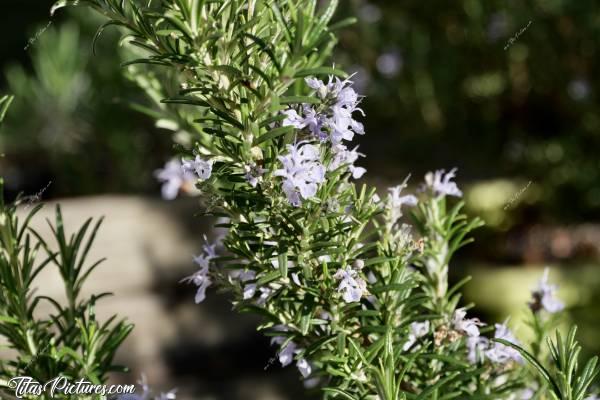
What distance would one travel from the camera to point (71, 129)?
9.23 ft

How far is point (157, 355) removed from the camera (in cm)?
237

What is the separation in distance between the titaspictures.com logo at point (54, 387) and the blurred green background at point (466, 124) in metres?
1.87

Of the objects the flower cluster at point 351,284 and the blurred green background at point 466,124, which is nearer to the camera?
the flower cluster at point 351,284

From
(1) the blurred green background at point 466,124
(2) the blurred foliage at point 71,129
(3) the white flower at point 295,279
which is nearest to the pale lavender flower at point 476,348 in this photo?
(3) the white flower at point 295,279

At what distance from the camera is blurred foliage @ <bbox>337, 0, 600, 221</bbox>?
2656 mm

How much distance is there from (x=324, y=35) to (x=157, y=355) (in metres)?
1.96

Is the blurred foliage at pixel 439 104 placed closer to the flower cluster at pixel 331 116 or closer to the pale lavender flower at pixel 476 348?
the pale lavender flower at pixel 476 348

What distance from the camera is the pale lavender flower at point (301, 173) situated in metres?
0.59

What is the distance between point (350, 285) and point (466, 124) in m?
2.54

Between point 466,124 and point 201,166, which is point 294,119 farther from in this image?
point 466,124

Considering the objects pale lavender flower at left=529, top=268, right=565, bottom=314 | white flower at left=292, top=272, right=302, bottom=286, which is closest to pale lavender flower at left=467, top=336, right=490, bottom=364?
pale lavender flower at left=529, top=268, right=565, bottom=314

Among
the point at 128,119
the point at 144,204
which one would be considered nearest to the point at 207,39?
the point at 144,204

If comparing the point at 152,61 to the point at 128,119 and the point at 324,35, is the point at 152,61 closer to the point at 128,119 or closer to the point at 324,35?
the point at 324,35

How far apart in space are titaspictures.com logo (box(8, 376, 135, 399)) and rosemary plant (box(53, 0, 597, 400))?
141mm
